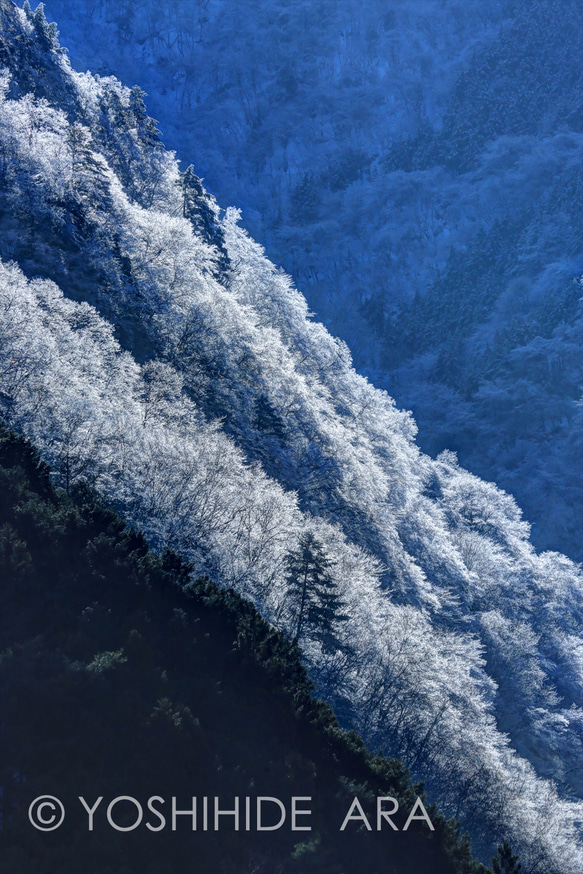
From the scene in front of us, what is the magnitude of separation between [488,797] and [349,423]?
148 ft

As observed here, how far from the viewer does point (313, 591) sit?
43938mm

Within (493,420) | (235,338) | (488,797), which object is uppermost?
(493,420)

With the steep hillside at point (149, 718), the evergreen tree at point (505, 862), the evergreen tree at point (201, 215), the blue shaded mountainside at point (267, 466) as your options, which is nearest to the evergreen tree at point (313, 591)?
the blue shaded mountainside at point (267, 466)

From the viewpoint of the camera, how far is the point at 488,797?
48406 millimetres

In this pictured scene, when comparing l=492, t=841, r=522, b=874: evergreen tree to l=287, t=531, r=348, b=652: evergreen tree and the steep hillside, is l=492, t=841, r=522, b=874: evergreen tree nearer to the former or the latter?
the steep hillside

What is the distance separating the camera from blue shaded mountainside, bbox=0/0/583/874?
45.8 m

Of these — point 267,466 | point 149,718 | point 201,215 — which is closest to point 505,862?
point 149,718

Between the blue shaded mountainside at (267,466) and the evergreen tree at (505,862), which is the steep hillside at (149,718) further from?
the blue shaded mountainside at (267,466)

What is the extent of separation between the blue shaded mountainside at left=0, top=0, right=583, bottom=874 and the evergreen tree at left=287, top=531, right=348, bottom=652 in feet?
0.57

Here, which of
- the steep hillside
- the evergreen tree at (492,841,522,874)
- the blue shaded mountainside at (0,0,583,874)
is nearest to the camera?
the steep hillside

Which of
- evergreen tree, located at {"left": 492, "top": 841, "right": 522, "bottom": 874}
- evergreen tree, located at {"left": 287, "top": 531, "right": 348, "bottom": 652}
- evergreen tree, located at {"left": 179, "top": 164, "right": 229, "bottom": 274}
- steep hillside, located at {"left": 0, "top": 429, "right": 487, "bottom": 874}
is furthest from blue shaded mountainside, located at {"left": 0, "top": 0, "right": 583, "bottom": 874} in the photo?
evergreen tree, located at {"left": 492, "top": 841, "right": 522, "bottom": 874}

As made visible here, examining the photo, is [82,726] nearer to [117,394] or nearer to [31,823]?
[31,823]

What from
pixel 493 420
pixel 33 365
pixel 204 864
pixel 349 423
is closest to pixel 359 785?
pixel 204 864

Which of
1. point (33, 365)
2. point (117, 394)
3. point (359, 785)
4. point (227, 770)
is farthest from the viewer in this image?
point (117, 394)
